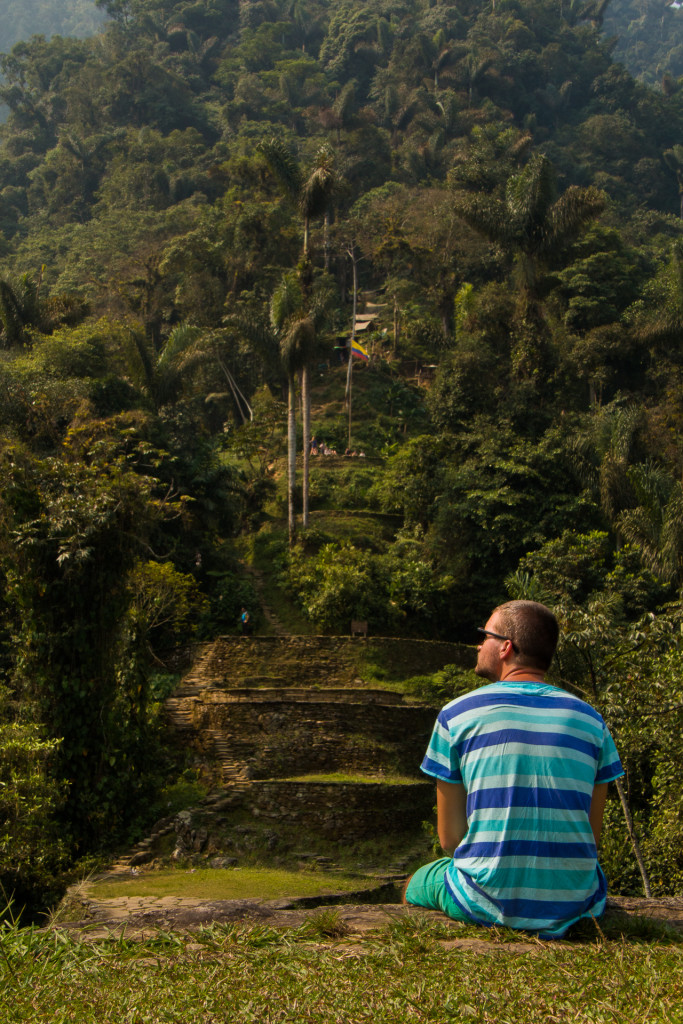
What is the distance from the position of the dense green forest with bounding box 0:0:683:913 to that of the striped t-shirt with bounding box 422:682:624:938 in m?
8.36

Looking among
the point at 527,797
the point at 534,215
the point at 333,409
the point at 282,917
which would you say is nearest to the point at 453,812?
the point at 527,797

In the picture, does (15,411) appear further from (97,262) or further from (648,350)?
(97,262)

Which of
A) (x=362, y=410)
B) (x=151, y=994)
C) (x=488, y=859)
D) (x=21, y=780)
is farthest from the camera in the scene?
(x=362, y=410)

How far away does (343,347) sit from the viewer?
33.8 m

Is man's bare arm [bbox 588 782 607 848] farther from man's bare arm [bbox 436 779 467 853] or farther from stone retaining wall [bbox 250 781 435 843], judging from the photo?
stone retaining wall [bbox 250 781 435 843]

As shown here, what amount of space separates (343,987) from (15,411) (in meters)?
18.7

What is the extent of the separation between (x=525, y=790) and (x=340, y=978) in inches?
30.8

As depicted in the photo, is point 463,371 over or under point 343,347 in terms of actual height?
under

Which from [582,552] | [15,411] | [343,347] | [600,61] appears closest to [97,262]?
[343,347]

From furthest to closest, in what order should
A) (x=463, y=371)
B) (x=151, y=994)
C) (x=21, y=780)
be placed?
1. (x=463, y=371)
2. (x=21, y=780)
3. (x=151, y=994)

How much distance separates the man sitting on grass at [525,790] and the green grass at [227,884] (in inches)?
305

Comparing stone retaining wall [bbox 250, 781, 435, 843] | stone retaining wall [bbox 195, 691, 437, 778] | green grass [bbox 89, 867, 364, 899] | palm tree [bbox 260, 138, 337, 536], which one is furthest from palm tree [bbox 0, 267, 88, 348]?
green grass [bbox 89, 867, 364, 899]

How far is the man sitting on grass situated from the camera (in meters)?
2.99

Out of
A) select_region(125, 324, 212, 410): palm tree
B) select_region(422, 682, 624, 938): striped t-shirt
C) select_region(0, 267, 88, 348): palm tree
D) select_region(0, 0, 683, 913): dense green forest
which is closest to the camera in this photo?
select_region(422, 682, 624, 938): striped t-shirt
